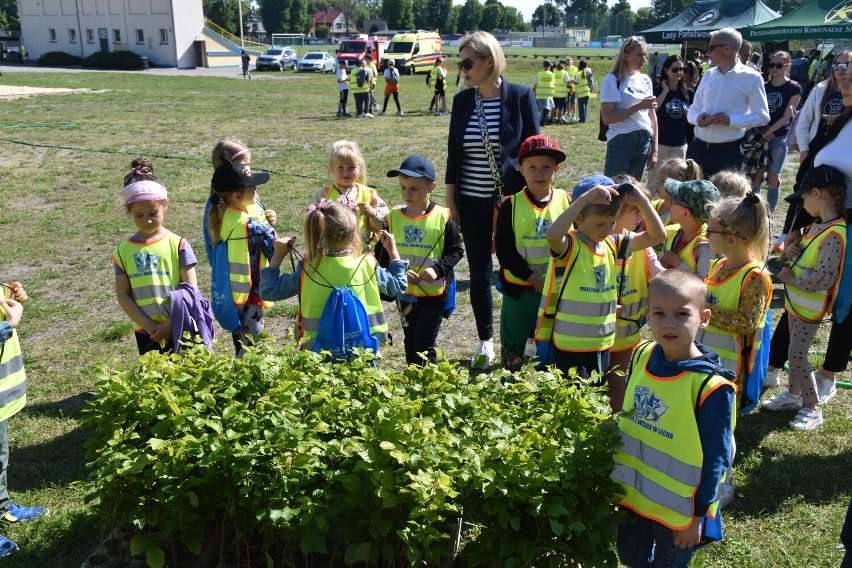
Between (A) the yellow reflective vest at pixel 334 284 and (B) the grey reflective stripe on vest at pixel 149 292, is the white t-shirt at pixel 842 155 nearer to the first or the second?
(A) the yellow reflective vest at pixel 334 284

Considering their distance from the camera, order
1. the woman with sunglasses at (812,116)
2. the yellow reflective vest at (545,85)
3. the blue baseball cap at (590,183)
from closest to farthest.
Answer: the blue baseball cap at (590,183) < the woman with sunglasses at (812,116) < the yellow reflective vest at (545,85)

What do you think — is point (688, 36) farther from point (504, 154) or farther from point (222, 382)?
point (222, 382)

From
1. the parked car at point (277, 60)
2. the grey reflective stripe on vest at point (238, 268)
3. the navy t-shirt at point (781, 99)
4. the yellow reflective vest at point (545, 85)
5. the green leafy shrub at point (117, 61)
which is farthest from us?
the green leafy shrub at point (117, 61)

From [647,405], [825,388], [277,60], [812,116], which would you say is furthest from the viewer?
A: [277,60]

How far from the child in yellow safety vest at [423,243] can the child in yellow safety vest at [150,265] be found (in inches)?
49.9

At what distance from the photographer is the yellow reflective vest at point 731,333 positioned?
3.94 meters

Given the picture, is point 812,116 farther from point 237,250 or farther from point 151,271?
point 151,271

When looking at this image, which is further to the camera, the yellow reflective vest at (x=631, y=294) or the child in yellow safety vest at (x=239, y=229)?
the child in yellow safety vest at (x=239, y=229)

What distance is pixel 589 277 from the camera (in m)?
3.96

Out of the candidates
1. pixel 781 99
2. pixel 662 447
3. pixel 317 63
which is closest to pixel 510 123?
pixel 662 447

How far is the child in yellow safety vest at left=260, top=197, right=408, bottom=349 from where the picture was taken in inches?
151

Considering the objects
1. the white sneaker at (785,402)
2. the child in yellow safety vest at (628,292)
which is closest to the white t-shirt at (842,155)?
the white sneaker at (785,402)

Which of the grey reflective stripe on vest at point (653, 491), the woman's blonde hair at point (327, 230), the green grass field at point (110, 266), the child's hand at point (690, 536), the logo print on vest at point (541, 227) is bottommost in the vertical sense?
the green grass field at point (110, 266)

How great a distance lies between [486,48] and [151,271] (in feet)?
8.51
